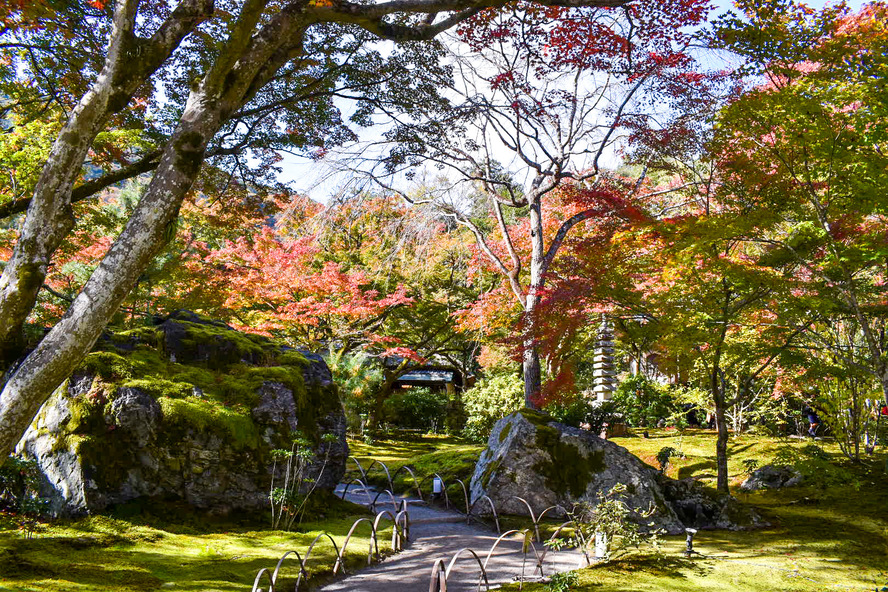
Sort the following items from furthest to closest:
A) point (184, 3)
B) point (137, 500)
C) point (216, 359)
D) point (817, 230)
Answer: point (216, 359) → point (817, 230) → point (137, 500) → point (184, 3)

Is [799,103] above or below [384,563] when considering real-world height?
above

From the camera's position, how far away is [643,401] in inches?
575

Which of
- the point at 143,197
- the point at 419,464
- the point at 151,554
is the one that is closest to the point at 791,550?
the point at 419,464

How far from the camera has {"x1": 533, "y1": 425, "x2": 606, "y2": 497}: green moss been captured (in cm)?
766

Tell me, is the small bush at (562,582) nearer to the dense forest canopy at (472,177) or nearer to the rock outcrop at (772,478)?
the dense forest canopy at (472,177)

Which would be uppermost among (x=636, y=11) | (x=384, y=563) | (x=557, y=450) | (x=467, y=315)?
→ (x=636, y=11)

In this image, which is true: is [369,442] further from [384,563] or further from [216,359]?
[384,563]

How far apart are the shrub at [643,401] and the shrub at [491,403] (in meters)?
2.91

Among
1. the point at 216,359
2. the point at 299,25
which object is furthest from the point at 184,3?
the point at 216,359

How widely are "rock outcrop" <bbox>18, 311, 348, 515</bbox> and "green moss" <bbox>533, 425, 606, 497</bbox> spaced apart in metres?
3.16

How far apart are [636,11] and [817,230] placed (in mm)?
3740

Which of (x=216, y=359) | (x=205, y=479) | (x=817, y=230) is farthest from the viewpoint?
(x=216, y=359)

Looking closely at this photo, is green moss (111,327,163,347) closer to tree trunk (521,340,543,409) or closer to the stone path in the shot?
the stone path

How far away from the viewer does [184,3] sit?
4234mm
